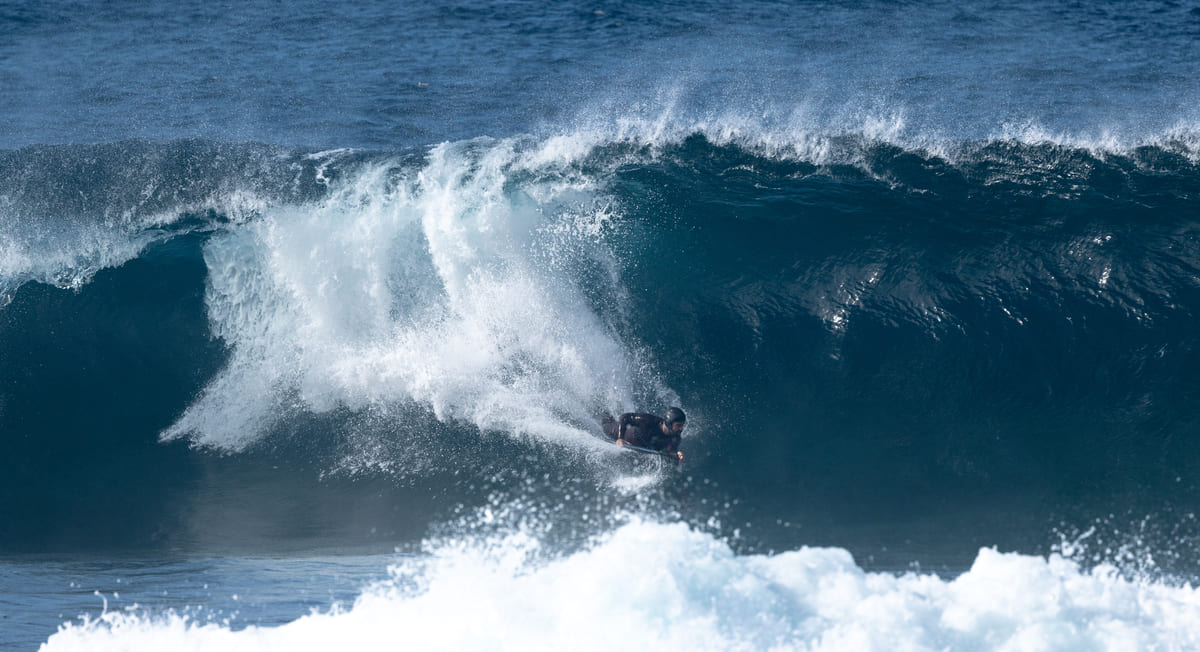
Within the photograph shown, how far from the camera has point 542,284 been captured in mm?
11492

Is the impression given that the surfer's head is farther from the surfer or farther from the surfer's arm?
the surfer's arm

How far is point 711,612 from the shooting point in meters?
6.83

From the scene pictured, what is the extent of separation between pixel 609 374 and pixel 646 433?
153 cm

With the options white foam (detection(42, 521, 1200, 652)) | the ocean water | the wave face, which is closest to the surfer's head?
the ocean water

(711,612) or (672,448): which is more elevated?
(672,448)

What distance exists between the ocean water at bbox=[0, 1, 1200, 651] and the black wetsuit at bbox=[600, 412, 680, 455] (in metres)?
0.38

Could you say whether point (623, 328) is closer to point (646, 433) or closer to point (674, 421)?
point (646, 433)

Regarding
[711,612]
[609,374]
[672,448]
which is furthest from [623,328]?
[711,612]

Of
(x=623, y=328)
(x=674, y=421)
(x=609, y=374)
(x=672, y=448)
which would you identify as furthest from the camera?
(x=623, y=328)

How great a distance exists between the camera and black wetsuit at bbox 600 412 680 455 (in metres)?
9.26

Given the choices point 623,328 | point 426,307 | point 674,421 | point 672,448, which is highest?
point 426,307

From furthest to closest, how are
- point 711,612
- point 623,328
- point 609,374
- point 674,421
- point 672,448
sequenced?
point 623,328 → point 609,374 → point 672,448 → point 674,421 → point 711,612

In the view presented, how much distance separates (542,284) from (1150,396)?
22.2ft

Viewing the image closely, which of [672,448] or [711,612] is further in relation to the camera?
[672,448]
